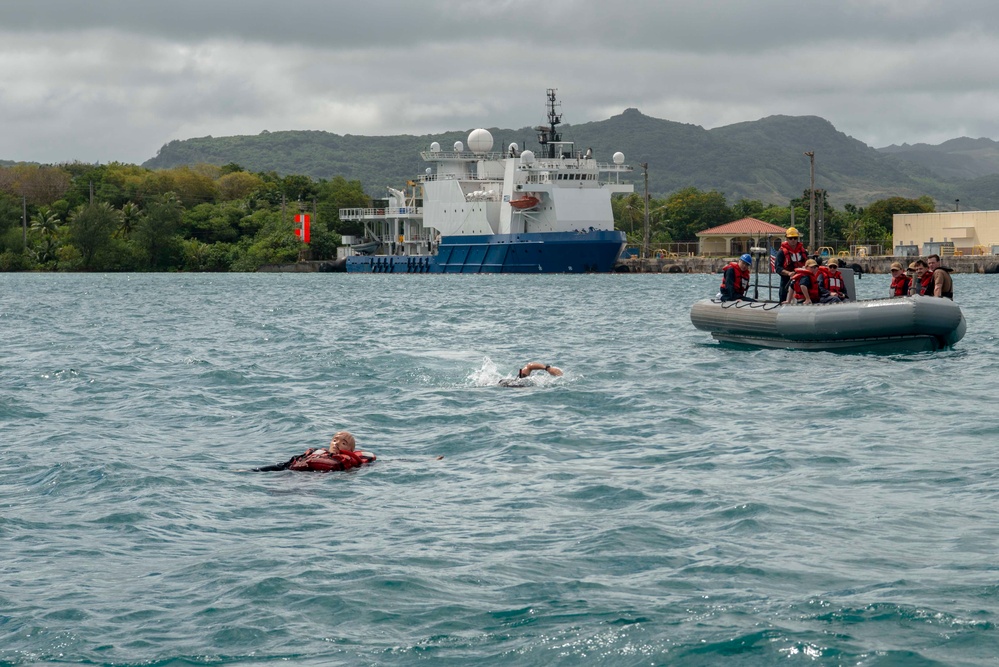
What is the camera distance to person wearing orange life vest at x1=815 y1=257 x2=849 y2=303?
22.6 meters

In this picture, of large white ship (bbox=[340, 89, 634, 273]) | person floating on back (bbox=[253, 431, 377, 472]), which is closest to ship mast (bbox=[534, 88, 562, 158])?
large white ship (bbox=[340, 89, 634, 273])

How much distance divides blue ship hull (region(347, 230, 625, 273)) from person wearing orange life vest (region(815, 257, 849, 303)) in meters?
54.7

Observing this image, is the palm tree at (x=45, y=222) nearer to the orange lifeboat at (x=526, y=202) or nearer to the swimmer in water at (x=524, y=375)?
the orange lifeboat at (x=526, y=202)

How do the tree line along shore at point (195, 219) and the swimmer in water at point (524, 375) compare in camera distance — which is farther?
the tree line along shore at point (195, 219)

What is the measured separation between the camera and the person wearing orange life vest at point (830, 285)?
22.6m

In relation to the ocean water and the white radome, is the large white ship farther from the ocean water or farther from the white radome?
the ocean water

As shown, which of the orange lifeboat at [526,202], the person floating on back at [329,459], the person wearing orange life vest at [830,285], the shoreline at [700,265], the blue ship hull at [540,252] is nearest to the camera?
the person floating on back at [329,459]

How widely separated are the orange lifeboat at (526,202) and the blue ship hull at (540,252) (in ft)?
7.67

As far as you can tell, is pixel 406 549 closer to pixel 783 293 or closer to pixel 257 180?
pixel 783 293

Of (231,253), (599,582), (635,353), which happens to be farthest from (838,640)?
(231,253)

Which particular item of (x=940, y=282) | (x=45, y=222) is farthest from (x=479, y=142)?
(x=940, y=282)

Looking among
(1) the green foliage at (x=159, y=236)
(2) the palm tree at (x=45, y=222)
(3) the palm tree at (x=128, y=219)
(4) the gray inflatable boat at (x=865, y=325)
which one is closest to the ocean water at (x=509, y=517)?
(4) the gray inflatable boat at (x=865, y=325)

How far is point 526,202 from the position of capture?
7981 cm

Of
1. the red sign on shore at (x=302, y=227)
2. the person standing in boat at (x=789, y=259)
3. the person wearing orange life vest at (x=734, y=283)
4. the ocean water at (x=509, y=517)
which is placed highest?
the red sign on shore at (x=302, y=227)
